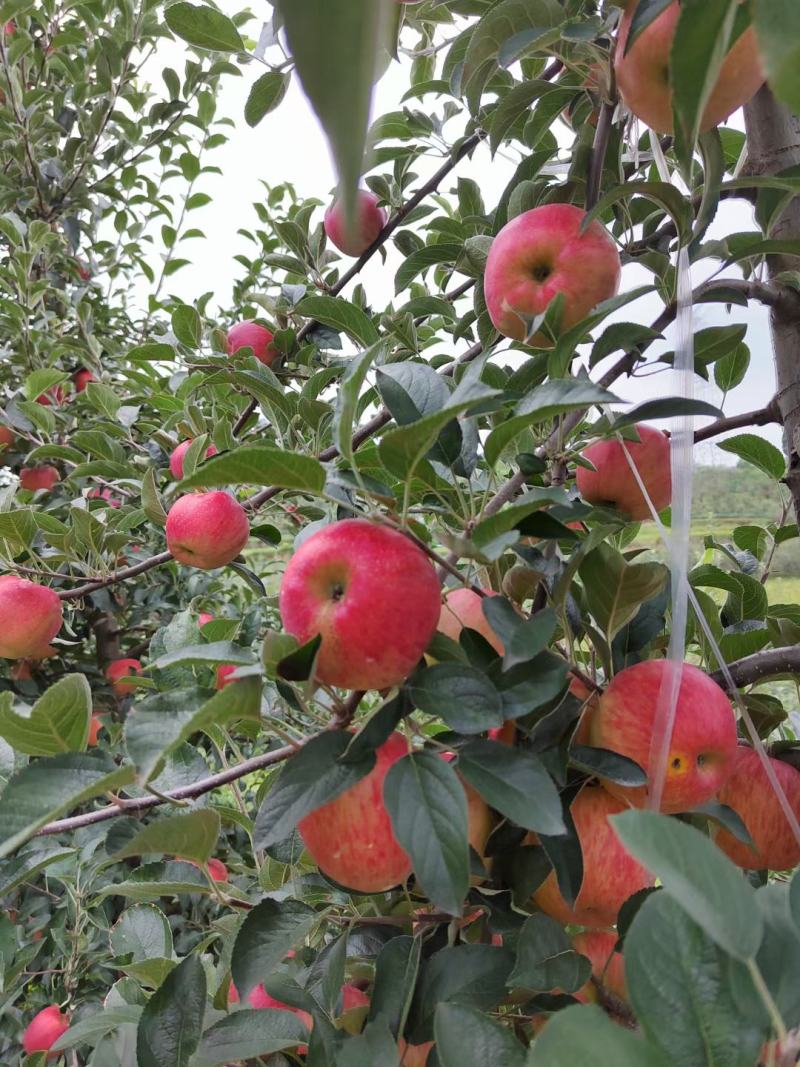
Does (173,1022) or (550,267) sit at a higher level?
(550,267)

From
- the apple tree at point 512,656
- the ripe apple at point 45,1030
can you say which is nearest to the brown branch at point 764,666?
the apple tree at point 512,656

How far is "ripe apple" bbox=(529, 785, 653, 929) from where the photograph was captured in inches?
21.3

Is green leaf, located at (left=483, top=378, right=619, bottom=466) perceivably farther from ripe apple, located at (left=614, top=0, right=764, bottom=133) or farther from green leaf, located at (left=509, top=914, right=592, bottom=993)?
green leaf, located at (left=509, top=914, right=592, bottom=993)

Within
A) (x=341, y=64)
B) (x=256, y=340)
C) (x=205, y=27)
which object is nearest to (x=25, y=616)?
(x=256, y=340)

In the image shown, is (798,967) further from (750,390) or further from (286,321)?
(286,321)

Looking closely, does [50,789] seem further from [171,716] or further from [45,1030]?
[45,1030]

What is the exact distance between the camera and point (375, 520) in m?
0.49

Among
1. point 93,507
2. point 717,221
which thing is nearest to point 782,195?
point 717,221

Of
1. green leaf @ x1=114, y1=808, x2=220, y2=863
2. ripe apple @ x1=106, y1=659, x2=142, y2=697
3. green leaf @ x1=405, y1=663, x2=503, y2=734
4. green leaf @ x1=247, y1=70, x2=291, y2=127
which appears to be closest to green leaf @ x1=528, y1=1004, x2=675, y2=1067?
green leaf @ x1=405, y1=663, x2=503, y2=734

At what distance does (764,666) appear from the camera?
595 mm

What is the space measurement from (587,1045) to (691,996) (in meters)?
0.06

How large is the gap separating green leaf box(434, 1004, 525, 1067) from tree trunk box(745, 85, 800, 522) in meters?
0.50

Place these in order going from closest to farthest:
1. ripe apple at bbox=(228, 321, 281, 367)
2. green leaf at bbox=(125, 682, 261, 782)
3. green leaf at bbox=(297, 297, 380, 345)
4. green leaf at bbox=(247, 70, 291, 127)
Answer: green leaf at bbox=(125, 682, 261, 782) → green leaf at bbox=(297, 297, 380, 345) → green leaf at bbox=(247, 70, 291, 127) → ripe apple at bbox=(228, 321, 281, 367)

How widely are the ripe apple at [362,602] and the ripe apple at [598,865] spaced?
0.19 m
